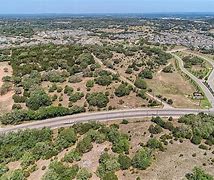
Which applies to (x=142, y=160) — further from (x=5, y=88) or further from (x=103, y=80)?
(x=5, y=88)

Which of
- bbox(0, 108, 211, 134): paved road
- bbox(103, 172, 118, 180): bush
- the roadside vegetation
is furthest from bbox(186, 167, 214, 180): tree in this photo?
bbox(0, 108, 211, 134): paved road

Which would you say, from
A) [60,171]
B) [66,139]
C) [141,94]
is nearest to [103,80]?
[141,94]

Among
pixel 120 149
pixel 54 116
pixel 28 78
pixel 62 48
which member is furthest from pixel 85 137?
pixel 62 48

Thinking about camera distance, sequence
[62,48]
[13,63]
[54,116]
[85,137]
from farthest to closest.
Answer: [62,48]
[13,63]
[54,116]
[85,137]

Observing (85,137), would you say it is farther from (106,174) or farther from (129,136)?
(106,174)

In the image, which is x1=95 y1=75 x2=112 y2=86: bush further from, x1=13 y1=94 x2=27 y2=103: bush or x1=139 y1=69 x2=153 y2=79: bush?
x1=13 y1=94 x2=27 y2=103: bush

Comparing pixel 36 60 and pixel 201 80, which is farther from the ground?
pixel 36 60
